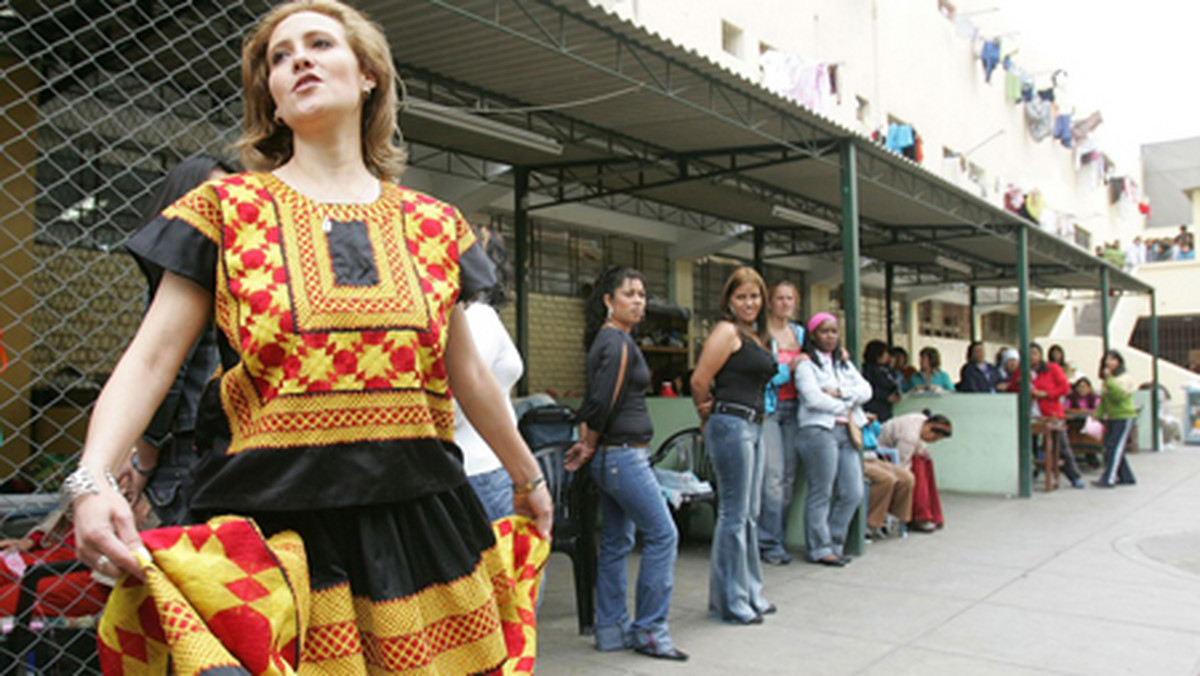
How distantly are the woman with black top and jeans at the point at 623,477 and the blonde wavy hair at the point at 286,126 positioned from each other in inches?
99.1

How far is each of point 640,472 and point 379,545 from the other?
2.82 metres

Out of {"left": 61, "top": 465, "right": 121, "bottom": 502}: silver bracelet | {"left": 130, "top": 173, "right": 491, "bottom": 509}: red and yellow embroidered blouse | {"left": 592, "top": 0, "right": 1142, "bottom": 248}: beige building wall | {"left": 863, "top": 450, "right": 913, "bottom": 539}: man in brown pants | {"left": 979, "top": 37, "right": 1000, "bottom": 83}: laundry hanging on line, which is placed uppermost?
{"left": 979, "top": 37, "right": 1000, "bottom": 83}: laundry hanging on line

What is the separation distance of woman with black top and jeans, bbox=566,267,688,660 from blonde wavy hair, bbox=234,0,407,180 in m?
2.52

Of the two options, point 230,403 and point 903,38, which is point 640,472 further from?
point 903,38

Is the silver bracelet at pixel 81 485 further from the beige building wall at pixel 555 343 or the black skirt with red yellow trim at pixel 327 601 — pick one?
the beige building wall at pixel 555 343

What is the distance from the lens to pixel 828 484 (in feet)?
21.5

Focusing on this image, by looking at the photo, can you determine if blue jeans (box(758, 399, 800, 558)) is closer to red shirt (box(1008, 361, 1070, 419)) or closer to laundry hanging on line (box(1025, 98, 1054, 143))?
red shirt (box(1008, 361, 1070, 419))

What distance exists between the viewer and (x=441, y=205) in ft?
5.70

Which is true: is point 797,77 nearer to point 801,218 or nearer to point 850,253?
point 801,218

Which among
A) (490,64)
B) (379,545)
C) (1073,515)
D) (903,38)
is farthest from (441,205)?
(903,38)

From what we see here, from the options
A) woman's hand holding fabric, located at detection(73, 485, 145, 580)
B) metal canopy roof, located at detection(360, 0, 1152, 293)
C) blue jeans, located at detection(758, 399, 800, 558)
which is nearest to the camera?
woman's hand holding fabric, located at detection(73, 485, 145, 580)

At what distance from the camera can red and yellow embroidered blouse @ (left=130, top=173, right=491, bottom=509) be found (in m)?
1.42

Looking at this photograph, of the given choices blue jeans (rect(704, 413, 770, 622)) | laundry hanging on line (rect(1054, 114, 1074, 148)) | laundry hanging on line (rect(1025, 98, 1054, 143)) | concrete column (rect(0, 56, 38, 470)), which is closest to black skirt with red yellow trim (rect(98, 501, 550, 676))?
blue jeans (rect(704, 413, 770, 622))

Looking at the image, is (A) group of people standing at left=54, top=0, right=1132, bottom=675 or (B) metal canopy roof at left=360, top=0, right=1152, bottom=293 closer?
(A) group of people standing at left=54, top=0, right=1132, bottom=675
